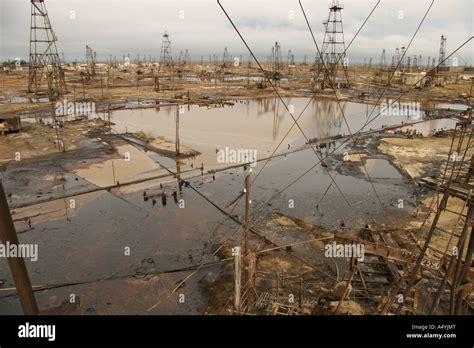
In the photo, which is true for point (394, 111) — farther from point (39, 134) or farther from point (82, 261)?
point (82, 261)

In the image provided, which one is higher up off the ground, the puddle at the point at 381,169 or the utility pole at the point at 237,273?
the utility pole at the point at 237,273

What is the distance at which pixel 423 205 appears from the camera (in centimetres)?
1612

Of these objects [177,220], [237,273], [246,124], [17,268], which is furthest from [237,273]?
[246,124]

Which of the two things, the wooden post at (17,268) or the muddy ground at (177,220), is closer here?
the wooden post at (17,268)

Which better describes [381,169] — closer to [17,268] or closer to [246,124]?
[246,124]

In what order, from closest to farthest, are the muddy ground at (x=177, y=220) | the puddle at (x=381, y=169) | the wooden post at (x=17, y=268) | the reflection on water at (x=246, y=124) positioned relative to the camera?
the wooden post at (x=17, y=268)
the muddy ground at (x=177, y=220)
the puddle at (x=381, y=169)
the reflection on water at (x=246, y=124)

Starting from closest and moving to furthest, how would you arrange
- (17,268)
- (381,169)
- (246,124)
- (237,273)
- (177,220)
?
(17,268) → (237,273) → (177,220) → (381,169) → (246,124)

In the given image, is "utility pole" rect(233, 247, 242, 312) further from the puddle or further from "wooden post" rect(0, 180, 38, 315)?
the puddle

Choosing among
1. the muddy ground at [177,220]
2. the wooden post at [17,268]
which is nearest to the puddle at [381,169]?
the muddy ground at [177,220]

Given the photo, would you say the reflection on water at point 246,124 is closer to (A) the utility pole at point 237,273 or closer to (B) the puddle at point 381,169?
(B) the puddle at point 381,169

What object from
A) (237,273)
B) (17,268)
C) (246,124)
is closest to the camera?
(17,268)
